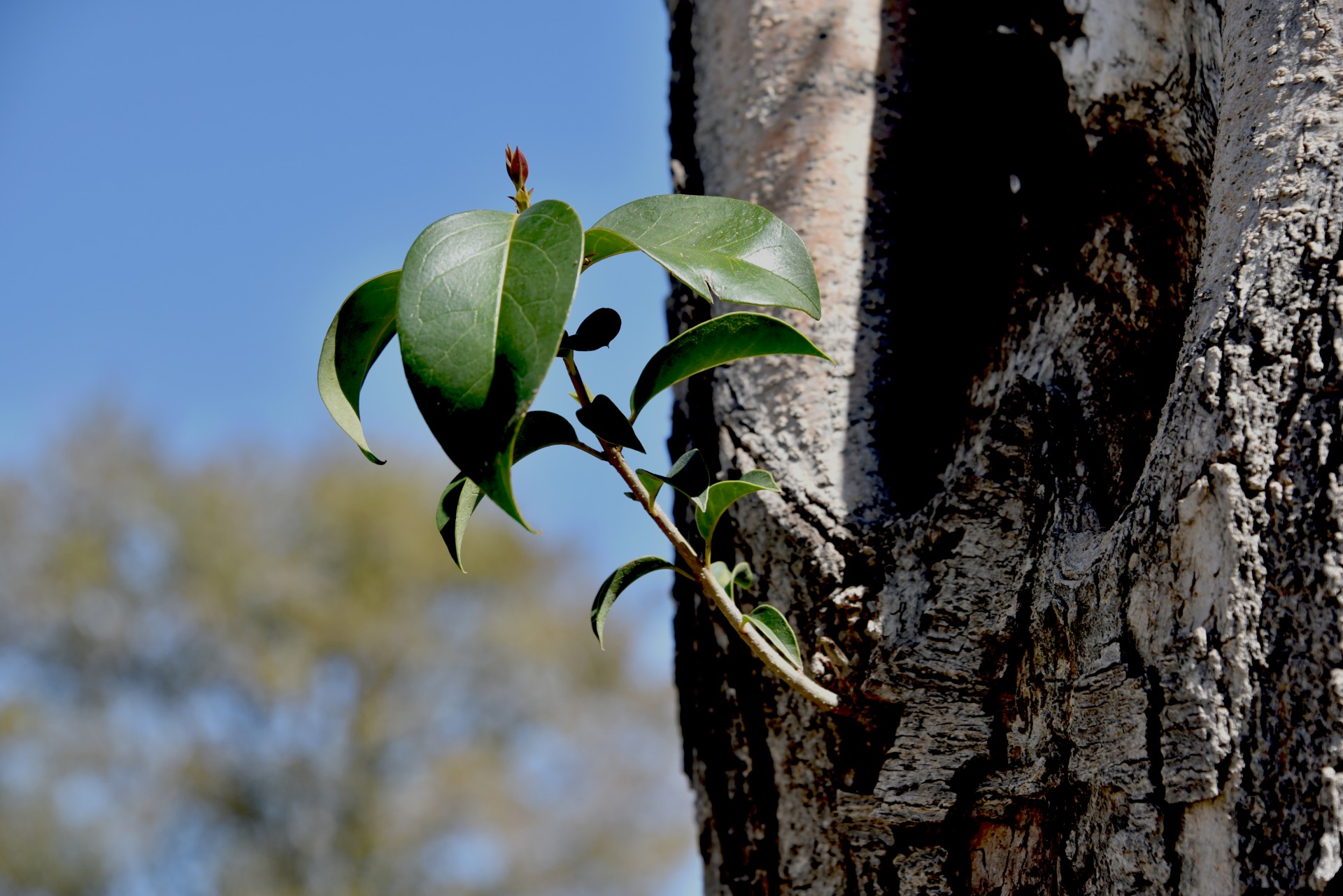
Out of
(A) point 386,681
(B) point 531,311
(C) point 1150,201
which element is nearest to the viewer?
(B) point 531,311

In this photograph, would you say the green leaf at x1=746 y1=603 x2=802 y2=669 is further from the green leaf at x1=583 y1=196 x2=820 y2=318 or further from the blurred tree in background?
the blurred tree in background

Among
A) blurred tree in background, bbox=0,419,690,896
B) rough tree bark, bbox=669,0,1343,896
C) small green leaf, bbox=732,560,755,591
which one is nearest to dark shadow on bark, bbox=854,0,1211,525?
rough tree bark, bbox=669,0,1343,896

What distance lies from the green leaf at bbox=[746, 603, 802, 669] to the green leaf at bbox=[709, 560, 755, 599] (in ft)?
0.12

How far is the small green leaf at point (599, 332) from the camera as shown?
18.5 inches

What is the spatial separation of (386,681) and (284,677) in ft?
2.88

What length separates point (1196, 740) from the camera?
42cm

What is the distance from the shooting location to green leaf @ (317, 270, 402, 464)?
1.50 feet

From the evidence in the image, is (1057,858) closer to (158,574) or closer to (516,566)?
(516,566)

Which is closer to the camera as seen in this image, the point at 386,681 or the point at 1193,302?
the point at 1193,302

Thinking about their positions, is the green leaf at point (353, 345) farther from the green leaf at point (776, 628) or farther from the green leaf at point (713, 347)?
the green leaf at point (776, 628)

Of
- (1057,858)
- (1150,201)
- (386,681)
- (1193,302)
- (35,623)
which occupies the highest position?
(35,623)

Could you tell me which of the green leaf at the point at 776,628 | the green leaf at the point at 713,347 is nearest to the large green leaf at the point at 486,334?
the green leaf at the point at 713,347

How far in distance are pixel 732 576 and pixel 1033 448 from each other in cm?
20

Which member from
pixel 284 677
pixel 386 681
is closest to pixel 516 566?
pixel 386 681
